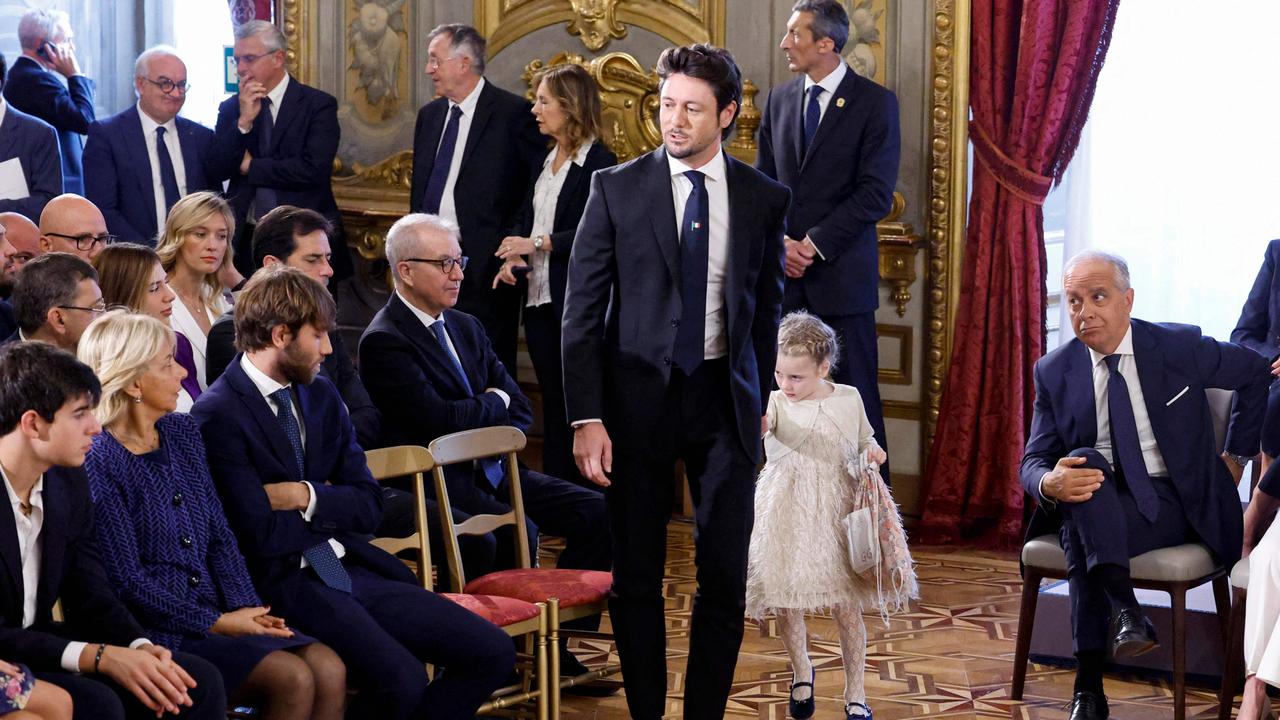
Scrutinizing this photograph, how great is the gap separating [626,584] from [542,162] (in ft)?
8.96

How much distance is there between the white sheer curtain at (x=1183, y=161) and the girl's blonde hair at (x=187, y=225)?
3.23 metres

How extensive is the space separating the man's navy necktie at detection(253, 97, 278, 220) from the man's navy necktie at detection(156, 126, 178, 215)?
41 cm

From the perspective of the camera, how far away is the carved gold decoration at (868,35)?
618cm

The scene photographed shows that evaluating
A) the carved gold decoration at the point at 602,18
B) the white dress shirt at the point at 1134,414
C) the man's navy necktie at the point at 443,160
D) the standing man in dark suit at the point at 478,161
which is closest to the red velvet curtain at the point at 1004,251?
the carved gold decoration at the point at 602,18

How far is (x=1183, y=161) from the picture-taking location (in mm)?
5973

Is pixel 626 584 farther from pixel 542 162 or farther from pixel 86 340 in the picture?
pixel 542 162

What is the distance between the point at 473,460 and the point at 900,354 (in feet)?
8.35

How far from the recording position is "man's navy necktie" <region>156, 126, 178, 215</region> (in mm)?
6121

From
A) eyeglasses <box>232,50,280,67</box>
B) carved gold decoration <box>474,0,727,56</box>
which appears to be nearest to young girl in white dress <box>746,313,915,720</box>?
carved gold decoration <box>474,0,727,56</box>

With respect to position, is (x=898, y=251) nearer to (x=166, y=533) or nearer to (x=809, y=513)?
(x=809, y=513)

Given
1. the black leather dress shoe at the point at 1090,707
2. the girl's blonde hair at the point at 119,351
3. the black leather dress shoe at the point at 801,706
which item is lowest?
the black leather dress shoe at the point at 801,706

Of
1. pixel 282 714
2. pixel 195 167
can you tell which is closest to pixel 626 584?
pixel 282 714

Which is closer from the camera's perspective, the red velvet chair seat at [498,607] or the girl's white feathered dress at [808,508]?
the red velvet chair seat at [498,607]

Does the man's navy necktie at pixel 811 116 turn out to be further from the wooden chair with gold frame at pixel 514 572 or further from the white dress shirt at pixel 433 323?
the wooden chair with gold frame at pixel 514 572
